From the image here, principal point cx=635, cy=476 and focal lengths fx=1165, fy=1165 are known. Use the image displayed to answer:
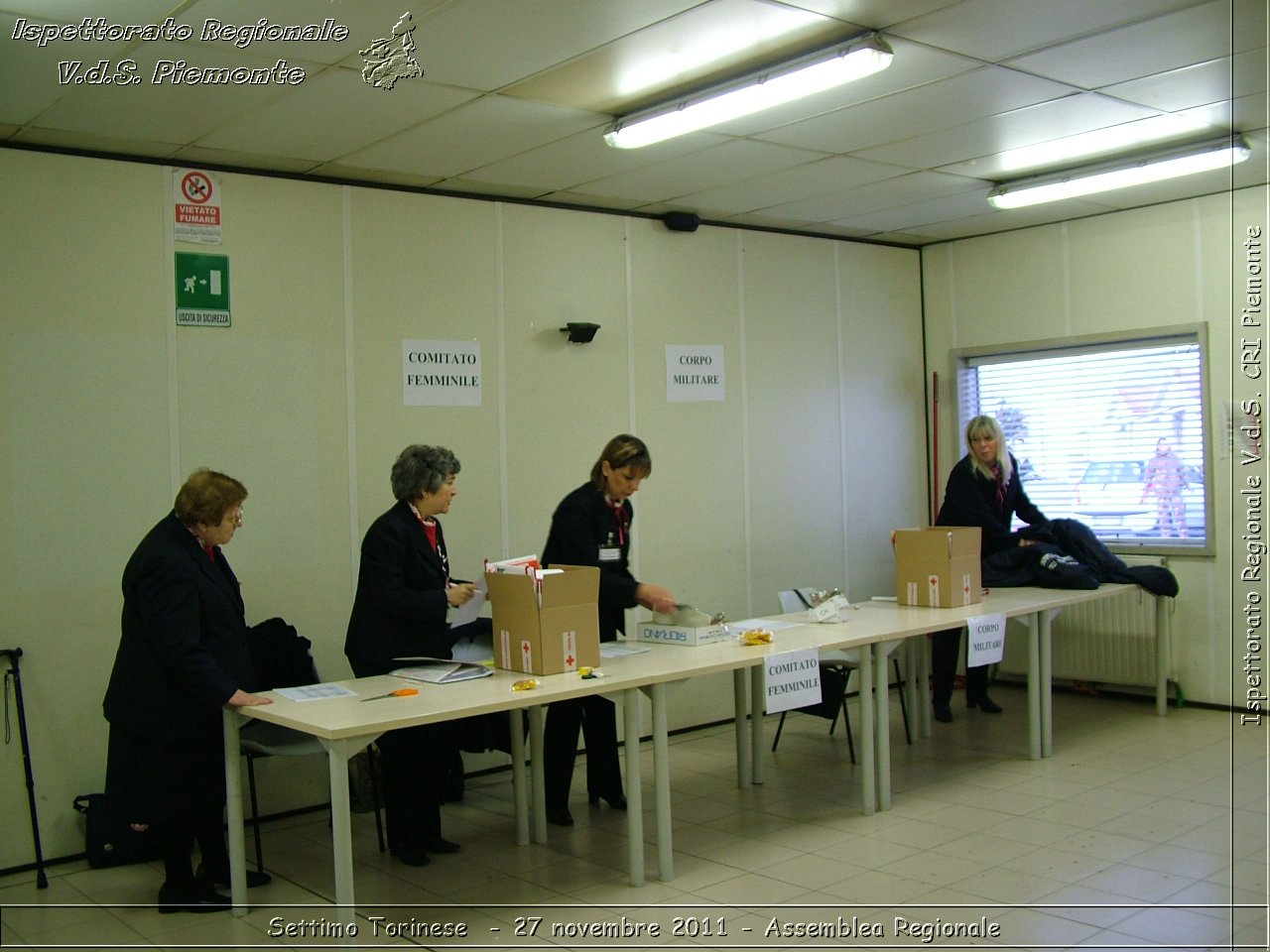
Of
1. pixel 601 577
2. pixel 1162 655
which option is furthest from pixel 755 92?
pixel 1162 655

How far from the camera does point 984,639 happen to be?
534 cm

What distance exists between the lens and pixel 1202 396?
22.1 feet

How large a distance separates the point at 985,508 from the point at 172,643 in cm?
461

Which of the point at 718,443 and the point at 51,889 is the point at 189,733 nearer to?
the point at 51,889

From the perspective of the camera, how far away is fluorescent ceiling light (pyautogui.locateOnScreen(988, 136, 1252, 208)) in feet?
18.7

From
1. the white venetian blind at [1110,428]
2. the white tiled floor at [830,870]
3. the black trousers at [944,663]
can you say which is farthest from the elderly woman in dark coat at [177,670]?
the white venetian blind at [1110,428]

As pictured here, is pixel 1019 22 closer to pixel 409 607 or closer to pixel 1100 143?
pixel 1100 143

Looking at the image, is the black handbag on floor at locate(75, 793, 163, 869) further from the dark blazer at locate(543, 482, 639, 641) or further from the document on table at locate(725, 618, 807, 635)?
the document on table at locate(725, 618, 807, 635)

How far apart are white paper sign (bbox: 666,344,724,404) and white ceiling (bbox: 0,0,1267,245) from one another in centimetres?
89

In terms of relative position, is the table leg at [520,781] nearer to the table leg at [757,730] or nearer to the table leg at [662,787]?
the table leg at [662,787]

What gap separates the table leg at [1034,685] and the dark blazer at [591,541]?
2.21 meters

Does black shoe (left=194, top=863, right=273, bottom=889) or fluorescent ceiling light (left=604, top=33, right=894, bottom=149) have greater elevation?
fluorescent ceiling light (left=604, top=33, right=894, bottom=149)

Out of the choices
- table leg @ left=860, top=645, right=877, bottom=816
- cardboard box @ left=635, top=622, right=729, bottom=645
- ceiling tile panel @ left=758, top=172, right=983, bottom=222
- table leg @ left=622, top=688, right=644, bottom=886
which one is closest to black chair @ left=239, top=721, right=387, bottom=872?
table leg @ left=622, top=688, right=644, bottom=886

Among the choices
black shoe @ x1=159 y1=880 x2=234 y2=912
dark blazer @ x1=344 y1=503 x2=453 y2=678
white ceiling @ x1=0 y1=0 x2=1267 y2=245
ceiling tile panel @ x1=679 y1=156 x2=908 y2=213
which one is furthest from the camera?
ceiling tile panel @ x1=679 y1=156 x2=908 y2=213
